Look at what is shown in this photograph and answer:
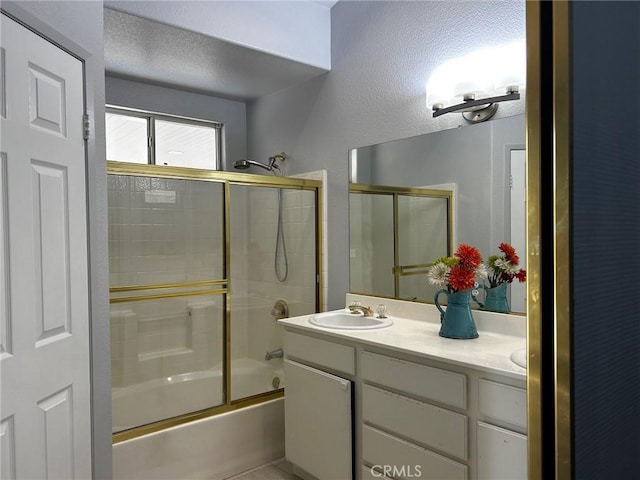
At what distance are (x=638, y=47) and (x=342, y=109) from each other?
2556mm

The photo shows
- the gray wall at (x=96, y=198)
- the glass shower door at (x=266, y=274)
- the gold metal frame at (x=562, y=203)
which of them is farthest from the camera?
the glass shower door at (x=266, y=274)

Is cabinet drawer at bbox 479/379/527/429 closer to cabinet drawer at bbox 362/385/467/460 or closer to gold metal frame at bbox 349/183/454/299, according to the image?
cabinet drawer at bbox 362/385/467/460

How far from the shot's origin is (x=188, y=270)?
109 inches

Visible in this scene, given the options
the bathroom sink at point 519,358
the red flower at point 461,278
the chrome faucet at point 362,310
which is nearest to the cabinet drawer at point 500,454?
the bathroom sink at point 519,358

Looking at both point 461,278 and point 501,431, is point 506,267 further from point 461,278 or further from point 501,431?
point 501,431

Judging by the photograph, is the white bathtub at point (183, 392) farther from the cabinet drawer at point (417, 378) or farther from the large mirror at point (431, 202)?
the cabinet drawer at point (417, 378)

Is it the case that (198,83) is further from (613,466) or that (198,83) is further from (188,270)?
(613,466)

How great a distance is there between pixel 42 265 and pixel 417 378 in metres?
1.40

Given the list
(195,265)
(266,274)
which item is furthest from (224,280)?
(266,274)

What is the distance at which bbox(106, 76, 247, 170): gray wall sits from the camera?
3240 mm

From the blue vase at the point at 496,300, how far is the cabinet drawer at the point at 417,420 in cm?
63

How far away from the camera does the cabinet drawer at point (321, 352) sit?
2.17 metres

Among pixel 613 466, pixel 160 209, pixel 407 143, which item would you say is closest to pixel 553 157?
pixel 613 466

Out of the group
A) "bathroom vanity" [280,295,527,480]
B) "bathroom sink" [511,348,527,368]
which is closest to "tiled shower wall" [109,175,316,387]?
"bathroom vanity" [280,295,527,480]
